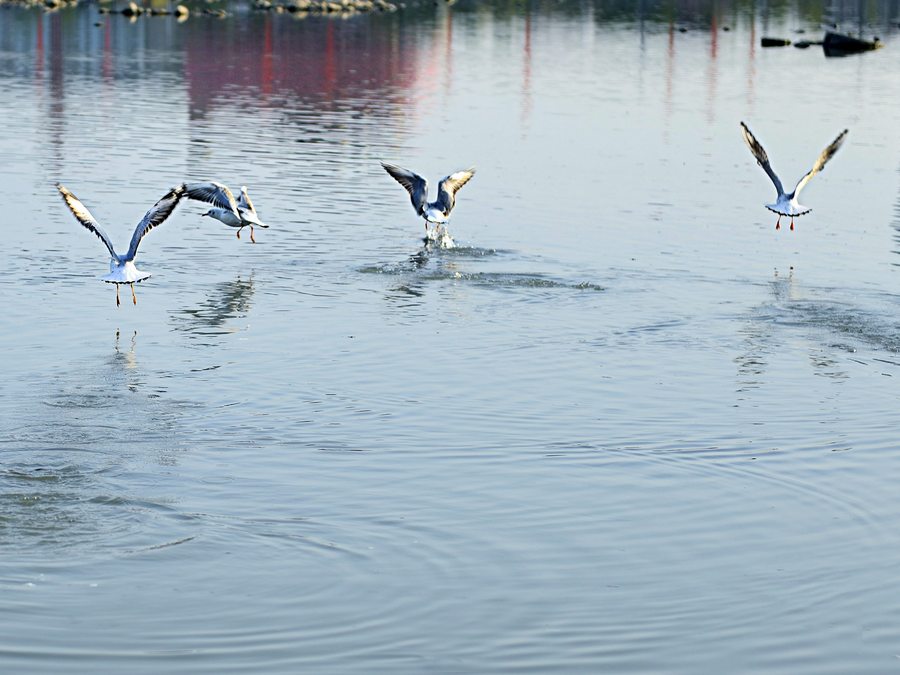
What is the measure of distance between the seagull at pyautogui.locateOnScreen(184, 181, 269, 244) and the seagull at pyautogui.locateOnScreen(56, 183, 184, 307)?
3.79 metres

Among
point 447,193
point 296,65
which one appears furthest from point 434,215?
point 296,65

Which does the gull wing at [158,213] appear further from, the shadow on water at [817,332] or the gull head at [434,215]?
the shadow on water at [817,332]

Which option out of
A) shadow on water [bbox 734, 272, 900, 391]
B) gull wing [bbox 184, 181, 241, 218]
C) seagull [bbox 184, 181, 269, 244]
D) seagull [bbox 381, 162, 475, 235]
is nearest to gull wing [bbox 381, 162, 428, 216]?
seagull [bbox 381, 162, 475, 235]

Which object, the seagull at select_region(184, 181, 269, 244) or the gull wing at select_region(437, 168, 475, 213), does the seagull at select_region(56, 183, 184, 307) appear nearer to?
the seagull at select_region(184, 181, 269, 244)

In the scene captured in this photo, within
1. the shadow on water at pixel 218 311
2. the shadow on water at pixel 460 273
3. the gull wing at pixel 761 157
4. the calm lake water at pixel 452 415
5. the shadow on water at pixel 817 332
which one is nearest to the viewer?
the calm lake water at pixel 452 415

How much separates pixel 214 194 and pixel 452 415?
902cm

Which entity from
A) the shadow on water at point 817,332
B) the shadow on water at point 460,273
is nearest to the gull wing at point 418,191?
the shadow on water at point 460,273

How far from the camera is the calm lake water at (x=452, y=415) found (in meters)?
10.9

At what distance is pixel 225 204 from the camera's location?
23703 mm

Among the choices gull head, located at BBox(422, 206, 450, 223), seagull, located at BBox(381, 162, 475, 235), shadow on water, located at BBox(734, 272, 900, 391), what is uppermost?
seagull, located at BBox(381, 162, 475, 235)

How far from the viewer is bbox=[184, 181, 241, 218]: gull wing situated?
23.6 m

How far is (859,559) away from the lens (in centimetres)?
1230

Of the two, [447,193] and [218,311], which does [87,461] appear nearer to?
[218,311]

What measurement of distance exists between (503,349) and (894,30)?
3186 inches
